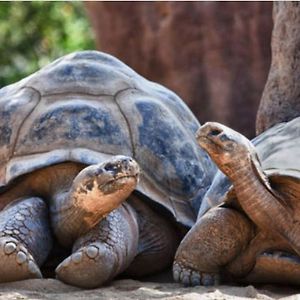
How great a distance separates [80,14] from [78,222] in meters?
12.3

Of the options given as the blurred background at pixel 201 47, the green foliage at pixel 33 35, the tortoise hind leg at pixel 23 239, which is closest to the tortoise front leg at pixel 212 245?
the tortoise hind leg at pixel 23 239

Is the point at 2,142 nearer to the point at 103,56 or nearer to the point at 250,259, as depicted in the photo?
the point at 103,56

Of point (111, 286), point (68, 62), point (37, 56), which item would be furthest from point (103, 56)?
point (37, 56)

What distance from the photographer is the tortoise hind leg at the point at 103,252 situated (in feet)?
10.7

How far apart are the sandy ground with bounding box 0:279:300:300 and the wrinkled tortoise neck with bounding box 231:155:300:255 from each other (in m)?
0.19

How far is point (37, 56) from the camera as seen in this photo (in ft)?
49.2

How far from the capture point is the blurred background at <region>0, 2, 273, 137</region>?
9617 millimetres

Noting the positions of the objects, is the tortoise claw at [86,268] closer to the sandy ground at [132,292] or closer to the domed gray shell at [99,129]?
the sandy ground at [132,292]

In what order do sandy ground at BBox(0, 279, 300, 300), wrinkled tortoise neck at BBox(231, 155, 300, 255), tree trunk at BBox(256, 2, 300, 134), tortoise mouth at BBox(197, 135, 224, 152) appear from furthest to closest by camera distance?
1. tree trunk at BBox(256, 2, 300, 134)
2. wrinkled tortoise neck at BBox(231, 155, 300, 255)
3. tortoise mouth at BBox(197, 135, 224, 152)
4. sandy ground at BBox(0, 279, 300, 300)

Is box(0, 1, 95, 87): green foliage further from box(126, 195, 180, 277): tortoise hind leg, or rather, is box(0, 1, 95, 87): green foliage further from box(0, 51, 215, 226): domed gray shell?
box(126, 195, 180, 277): tortoise hind leg

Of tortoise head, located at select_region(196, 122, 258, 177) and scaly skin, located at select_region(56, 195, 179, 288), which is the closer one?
tortoise head, located at select_region(196, 122, 258, 177)

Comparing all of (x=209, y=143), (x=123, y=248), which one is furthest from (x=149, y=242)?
(x=209, y=143)

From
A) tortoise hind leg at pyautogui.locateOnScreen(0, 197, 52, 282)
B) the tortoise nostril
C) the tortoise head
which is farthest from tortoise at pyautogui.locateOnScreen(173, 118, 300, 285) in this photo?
tortoise hind leg at pyautogui.locateOnScreen(0, 197, 52, 282)

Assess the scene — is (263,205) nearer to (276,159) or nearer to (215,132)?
(276,159)
